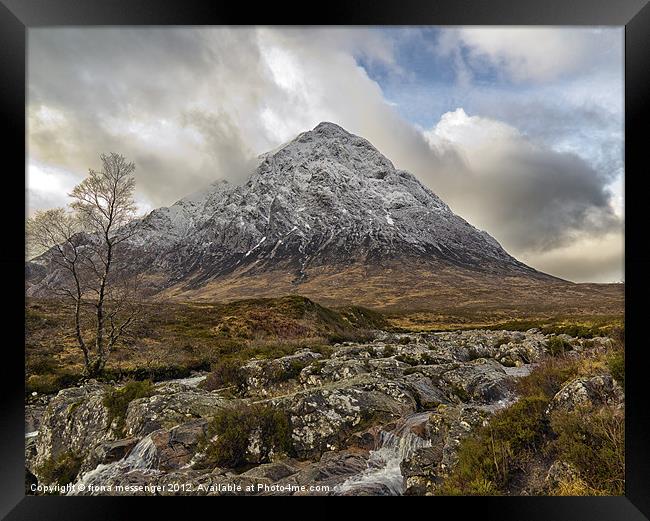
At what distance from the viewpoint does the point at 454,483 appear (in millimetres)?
4480

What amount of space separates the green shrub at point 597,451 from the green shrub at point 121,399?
709 centimetres

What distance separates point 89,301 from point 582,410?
31.1 feet

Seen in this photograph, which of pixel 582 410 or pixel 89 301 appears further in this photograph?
pixel 89 301

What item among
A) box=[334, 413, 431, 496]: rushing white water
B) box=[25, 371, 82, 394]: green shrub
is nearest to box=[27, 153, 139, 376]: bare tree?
box=[25, 371, 82, 394]: green shrub

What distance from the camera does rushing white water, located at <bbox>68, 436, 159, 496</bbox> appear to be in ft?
17.6

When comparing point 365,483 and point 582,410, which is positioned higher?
point 582,410

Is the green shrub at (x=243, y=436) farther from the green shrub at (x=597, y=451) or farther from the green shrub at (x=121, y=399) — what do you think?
the green shrub at (x=597, y=451)

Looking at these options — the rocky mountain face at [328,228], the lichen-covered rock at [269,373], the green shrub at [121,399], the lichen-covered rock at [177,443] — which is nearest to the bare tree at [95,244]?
the green shrub at [121,399]

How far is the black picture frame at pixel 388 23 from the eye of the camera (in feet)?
12.3

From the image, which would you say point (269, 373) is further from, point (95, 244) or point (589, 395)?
point (589, 395)

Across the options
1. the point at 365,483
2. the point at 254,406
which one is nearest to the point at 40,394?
the point at 254,406

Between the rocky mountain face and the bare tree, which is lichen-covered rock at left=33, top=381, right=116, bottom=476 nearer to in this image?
the bare tree
